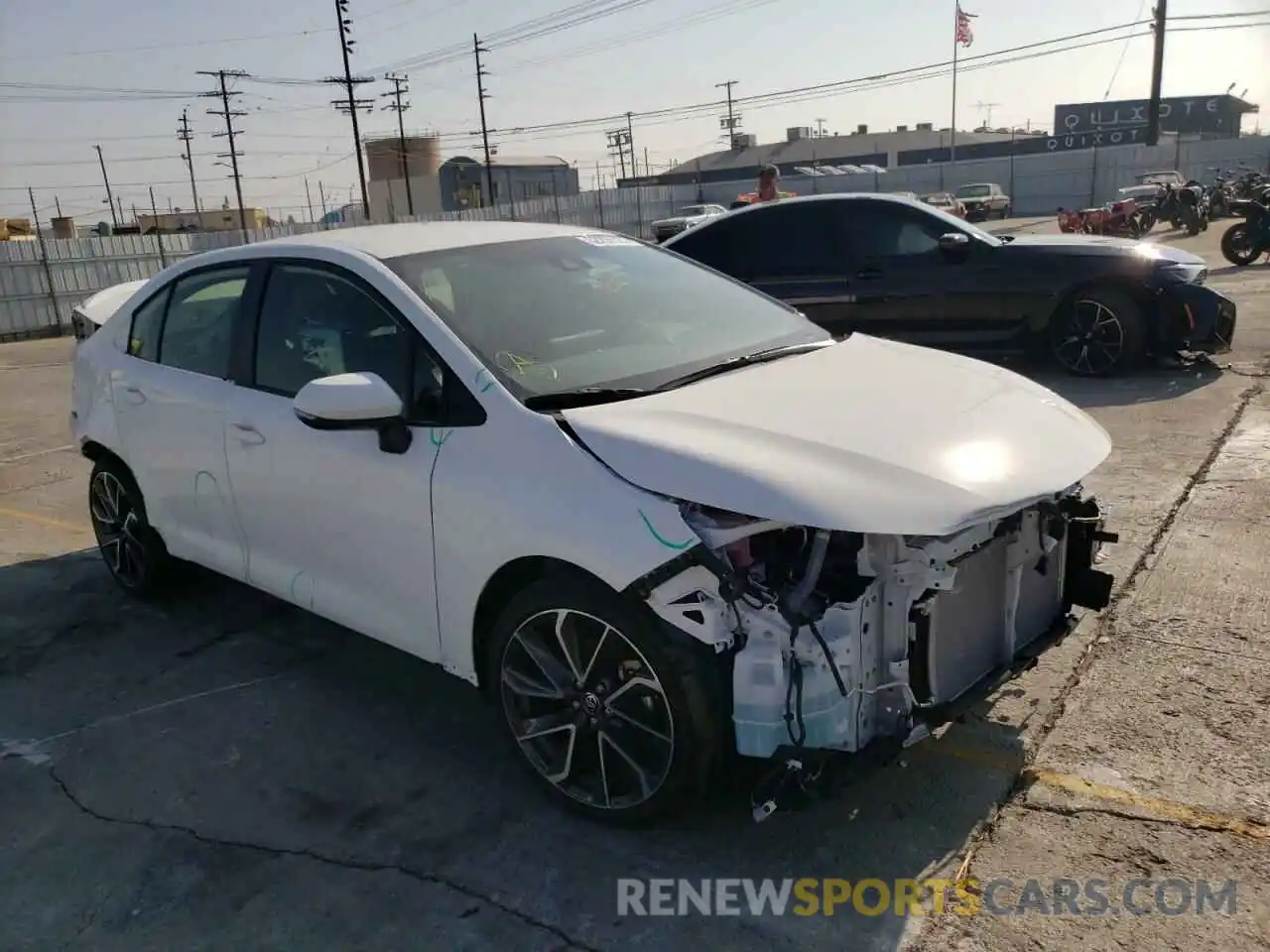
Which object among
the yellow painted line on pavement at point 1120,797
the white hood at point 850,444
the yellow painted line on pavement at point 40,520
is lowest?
the yellow painted line on pavement at point 40,520

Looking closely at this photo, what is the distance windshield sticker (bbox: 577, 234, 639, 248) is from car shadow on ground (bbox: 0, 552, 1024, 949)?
183cm

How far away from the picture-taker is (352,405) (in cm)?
311

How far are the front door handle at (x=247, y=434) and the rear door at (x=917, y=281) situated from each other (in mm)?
6213

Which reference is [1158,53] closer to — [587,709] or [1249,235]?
[1249,235]

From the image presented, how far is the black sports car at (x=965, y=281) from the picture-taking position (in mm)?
8180

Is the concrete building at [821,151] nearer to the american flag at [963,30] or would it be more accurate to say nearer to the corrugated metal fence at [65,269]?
the american flag at [963,30]

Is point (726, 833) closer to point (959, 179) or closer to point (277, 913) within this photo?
point (277, 913)

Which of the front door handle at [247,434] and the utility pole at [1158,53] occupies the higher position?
the utility pole at [1158,53]

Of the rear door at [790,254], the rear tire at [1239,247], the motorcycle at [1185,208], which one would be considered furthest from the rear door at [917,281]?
the motorcycle at [1185,208]

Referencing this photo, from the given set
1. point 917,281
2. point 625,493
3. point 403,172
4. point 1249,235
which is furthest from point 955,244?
point 403,172

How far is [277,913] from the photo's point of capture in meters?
2.74

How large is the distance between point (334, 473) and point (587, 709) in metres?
1.24

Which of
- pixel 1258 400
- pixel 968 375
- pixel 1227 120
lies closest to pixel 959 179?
pixel 1227 120

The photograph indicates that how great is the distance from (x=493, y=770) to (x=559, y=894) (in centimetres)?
70
